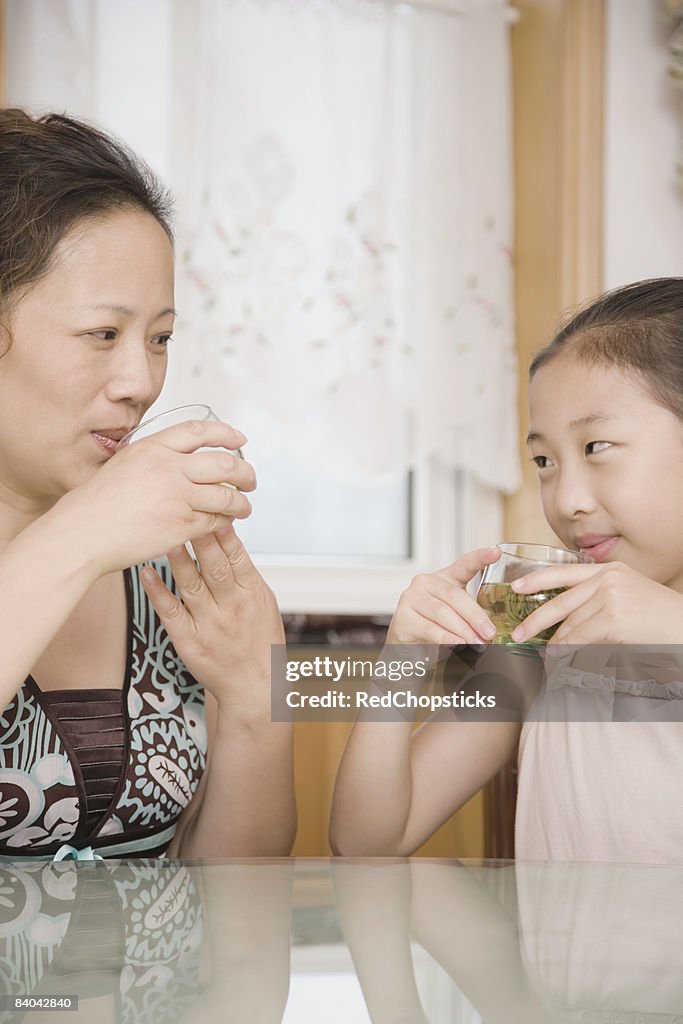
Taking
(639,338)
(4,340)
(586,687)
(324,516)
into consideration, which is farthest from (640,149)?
(4,340)

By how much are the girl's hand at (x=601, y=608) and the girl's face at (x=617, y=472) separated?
168 millimetres

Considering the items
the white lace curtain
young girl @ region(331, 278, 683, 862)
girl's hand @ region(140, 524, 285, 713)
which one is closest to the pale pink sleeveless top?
young girl @ region(331, 278, 683, 862)

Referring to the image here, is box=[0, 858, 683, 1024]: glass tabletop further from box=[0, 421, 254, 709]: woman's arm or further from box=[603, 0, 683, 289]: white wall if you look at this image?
box=[603, 0, 683, 289]: white wall

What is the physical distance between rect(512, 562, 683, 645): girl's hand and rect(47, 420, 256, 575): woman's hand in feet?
0.87

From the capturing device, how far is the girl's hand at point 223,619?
3.13 ft

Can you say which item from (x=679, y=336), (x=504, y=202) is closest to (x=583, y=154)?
(x=504, y=202)

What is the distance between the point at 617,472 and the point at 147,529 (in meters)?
0.50

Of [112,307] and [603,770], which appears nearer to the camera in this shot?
[112,307]

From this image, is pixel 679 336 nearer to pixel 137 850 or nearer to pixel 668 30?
pixel 137 850

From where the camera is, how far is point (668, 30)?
83.7 inches

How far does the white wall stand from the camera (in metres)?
2.09

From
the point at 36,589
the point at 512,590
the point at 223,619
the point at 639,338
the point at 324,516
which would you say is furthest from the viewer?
the point at 324,516

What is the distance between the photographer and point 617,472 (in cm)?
103

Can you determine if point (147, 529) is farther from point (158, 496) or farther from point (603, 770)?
point (603, 770)
